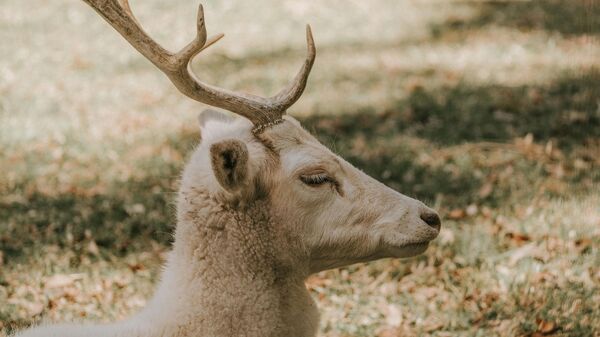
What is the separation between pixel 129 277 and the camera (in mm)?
6168

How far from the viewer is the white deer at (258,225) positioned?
12.4ft

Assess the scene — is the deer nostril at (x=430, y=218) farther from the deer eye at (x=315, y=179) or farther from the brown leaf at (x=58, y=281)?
the brown leaf at (x=58, y=281)

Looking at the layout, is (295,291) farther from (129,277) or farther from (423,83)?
(423,83)

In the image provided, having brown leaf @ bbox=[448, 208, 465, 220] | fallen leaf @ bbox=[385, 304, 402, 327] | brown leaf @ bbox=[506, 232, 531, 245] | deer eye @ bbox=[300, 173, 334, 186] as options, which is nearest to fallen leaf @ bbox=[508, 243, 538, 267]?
brown leaf @ bbox=[506, 232, 531, 245]

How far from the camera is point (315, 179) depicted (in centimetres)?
391

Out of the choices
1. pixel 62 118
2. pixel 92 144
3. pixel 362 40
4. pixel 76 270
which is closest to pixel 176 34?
pixel 362 40

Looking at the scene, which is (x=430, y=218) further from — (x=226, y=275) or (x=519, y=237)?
(x=519, y=237)

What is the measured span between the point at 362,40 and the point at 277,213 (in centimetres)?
1087

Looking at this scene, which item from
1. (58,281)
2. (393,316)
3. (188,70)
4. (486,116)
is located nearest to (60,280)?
(58,281)

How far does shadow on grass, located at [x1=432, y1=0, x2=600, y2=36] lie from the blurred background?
2.9 inches

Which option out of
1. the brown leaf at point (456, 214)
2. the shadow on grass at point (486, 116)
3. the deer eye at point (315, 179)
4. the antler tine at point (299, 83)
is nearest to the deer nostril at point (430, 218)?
the deer eye at point (315, 179)

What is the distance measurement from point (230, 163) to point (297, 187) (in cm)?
40

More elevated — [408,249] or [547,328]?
[408,249]

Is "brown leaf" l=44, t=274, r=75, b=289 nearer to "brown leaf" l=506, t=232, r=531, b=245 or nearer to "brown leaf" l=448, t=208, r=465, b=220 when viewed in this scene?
"brown leaf" l=448, t=208, r=465, b=220
